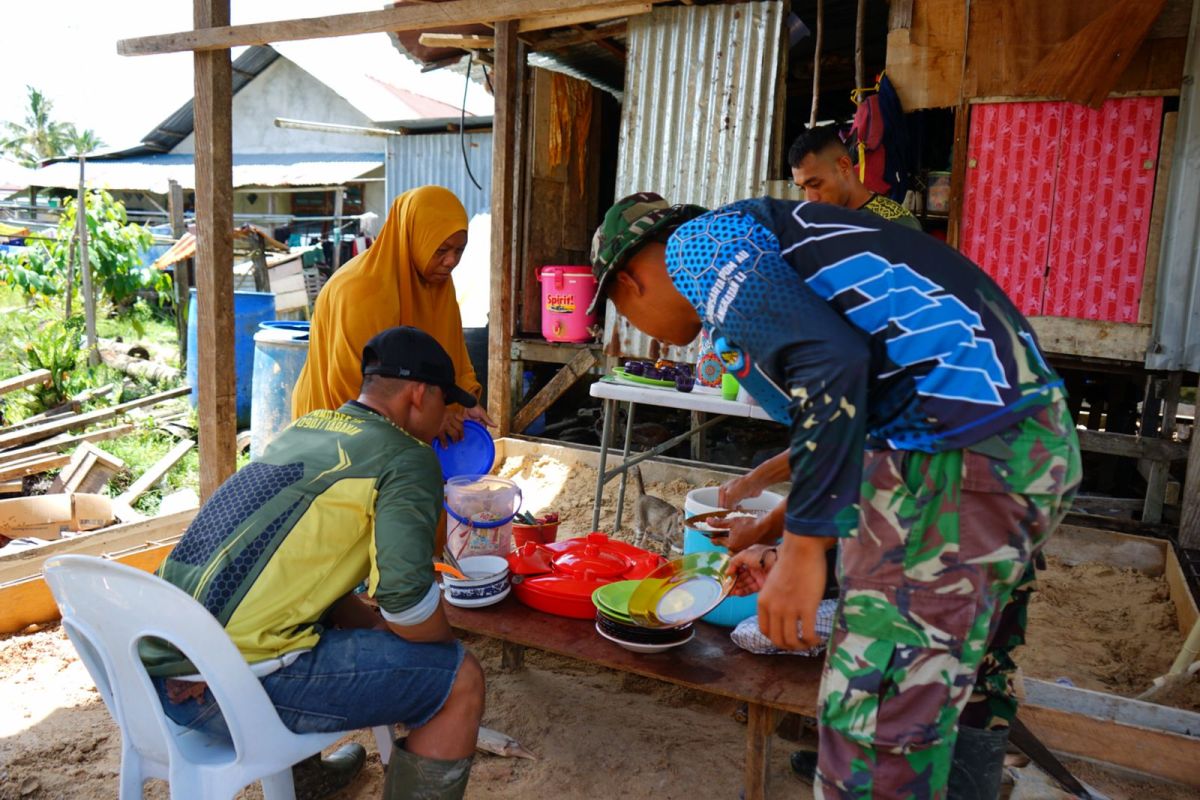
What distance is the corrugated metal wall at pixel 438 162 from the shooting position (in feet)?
41.3

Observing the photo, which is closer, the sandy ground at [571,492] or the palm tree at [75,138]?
the sandy ground at [571,492]

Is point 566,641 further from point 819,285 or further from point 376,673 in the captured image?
point 819,285

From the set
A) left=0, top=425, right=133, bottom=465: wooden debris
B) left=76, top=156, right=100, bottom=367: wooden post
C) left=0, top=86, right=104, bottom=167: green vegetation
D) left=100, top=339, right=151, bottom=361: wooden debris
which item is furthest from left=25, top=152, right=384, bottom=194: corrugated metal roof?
left=0, top=86, right=104, bottom=167: green vegetation

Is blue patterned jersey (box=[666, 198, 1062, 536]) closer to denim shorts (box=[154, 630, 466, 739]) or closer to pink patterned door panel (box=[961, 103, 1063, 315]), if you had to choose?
denim shorts (box=[154, 630, 466, 739])

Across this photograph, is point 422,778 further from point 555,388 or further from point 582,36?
point 582,36

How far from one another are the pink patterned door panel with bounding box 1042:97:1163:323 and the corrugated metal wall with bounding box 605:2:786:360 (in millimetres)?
1947

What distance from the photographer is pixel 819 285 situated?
1.45 meters

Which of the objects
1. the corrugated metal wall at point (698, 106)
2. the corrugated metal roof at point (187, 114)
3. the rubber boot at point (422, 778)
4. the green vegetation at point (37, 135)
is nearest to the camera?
the rubber boot at point (422, 778)

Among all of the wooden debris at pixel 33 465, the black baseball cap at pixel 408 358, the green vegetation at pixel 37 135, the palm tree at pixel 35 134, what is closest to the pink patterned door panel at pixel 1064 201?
the black baseball cap at pixel 408 358

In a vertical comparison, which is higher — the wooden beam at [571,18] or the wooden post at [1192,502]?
the wooden beam at [571,18]

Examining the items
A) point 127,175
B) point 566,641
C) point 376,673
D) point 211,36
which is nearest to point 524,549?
point 566,641

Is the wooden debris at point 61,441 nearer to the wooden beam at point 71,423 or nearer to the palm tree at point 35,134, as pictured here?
the wooden beam at point 71,423

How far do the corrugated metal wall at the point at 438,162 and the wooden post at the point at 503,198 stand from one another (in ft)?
20.8

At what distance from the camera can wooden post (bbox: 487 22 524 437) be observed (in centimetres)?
603
